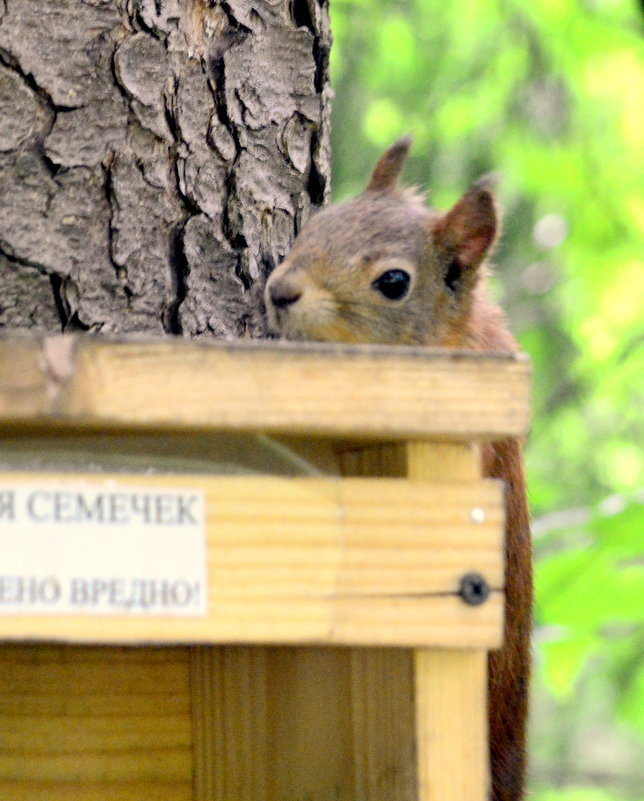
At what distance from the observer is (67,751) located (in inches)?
62.5

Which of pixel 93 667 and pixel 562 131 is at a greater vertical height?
pixel 562 131

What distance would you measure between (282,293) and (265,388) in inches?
30.3

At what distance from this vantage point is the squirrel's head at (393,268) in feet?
6.75

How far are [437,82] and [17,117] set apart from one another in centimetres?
360

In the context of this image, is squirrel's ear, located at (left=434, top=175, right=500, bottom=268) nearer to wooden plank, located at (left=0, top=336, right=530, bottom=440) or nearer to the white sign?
wooden plank, located at (left=0, top=336, right=530, bottom=440)

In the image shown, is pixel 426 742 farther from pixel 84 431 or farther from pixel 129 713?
pixel 129 713

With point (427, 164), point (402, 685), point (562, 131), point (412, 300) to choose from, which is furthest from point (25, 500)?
point (562, 131)

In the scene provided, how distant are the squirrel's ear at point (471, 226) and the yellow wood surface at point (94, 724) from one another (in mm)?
904

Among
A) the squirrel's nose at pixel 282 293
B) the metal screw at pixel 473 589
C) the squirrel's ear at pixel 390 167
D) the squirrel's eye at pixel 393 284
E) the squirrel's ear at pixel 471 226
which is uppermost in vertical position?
the squirrel's ear at pixel 390 167

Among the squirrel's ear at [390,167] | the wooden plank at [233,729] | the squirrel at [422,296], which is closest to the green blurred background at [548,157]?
the squirrel's ear at [390,167]

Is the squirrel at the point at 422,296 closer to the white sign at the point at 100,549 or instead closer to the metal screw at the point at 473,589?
the metal screw at the point at 473,589

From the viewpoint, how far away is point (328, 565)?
44.8 inches

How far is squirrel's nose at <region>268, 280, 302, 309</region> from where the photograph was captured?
185cm

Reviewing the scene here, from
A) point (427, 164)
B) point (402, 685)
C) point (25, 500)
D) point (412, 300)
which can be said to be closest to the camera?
point (25, 500)
